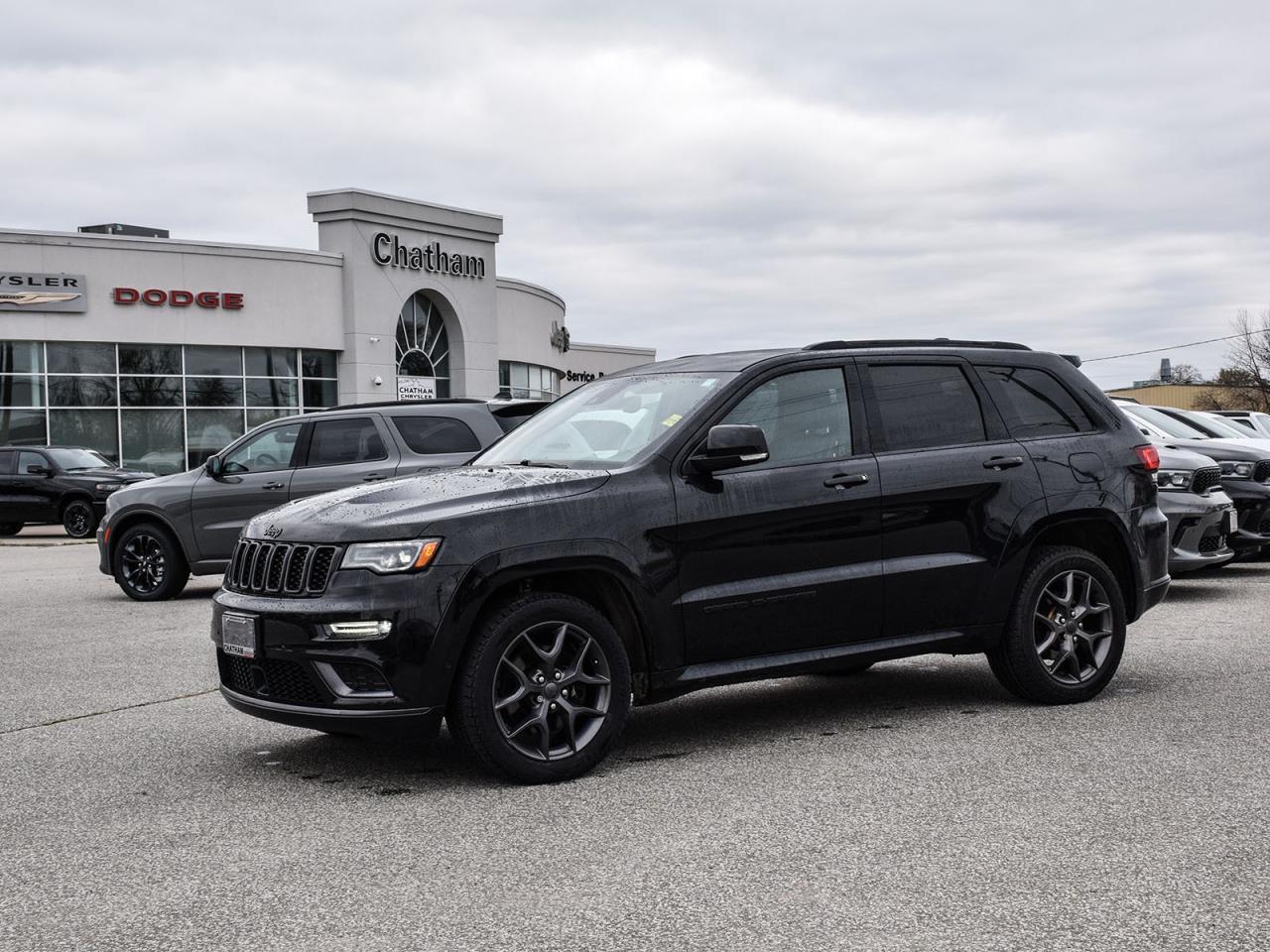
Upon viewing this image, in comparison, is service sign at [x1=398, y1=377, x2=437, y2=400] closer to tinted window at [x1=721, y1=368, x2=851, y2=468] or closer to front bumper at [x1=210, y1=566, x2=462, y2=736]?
tinted window at [x1=721, y1=368, x2=851, y2=468]

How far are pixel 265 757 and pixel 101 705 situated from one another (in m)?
1.93

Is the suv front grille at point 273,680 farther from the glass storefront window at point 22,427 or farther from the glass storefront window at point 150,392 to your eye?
the glass storefront window at point 150,392

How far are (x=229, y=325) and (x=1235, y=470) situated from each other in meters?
31.3

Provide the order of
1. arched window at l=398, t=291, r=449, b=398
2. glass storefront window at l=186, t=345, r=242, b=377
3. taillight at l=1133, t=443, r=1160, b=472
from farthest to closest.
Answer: arched window at l=398, t=291, r=449, b=398
glass storefront window at l=186, t=345, r=242, b=377
taillight at l=1133, t=443, r=1160, b=472

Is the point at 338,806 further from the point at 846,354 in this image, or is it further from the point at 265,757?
the point at 846,354

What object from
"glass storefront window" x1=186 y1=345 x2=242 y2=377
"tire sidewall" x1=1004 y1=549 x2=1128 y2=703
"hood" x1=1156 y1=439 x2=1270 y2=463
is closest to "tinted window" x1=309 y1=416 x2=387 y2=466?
"hood" x1=1156 y1=439 x2=1270 y2=463

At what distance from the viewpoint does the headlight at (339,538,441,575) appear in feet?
18.1

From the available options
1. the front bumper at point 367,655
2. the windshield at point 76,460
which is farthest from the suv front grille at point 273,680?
the windshield at point 76,460

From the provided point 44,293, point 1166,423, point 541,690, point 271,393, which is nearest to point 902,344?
point 541,690

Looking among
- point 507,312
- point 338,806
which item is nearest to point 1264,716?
point 338,806

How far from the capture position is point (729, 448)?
5.98 m

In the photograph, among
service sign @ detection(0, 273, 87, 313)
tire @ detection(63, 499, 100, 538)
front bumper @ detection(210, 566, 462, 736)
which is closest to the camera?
front bumper @ detection(210, 566, 462, 736)

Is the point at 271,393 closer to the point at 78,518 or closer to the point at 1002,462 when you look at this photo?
the point at 78,518

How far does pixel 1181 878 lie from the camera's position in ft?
14.2
